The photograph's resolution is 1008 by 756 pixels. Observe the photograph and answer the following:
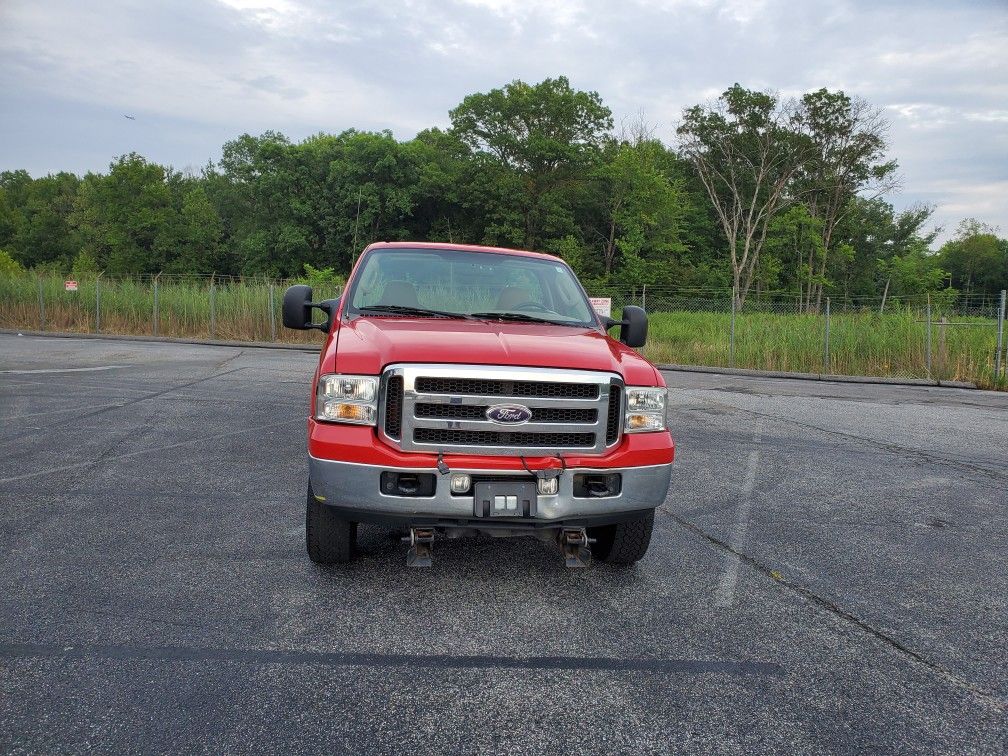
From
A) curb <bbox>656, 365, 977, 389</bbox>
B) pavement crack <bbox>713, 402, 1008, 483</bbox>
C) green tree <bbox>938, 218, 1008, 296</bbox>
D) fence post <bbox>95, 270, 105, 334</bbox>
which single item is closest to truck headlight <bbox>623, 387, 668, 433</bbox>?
pavement crack <bbox>713, 402, 1008, 483</bbox>

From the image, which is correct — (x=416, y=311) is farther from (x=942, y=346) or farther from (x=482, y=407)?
(x=942, y=346)

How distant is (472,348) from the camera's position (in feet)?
12.6

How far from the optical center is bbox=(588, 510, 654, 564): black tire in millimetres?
4219

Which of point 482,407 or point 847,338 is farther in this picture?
point 847,338

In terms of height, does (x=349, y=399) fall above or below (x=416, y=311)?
below

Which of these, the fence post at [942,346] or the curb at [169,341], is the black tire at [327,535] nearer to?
the fence post at [942,346]

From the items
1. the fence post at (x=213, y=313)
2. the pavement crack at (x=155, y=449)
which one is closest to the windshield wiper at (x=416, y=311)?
the pavement crack at (x=155, y=449)

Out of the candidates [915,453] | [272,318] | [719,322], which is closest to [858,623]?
[915,453]

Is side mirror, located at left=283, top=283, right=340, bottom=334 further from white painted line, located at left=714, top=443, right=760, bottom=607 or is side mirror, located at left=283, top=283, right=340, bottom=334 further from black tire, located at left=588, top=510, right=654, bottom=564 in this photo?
white painted line, located at left=714, top=443, right=760, bottom=607

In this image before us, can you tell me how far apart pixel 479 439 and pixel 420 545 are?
665 millimetres

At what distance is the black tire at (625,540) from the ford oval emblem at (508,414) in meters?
0.85

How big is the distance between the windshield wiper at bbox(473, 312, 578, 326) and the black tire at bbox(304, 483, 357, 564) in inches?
56.9

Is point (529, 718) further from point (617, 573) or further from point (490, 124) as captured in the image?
point (490, 124)

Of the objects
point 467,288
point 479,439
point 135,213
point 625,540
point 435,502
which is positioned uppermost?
point 135,213
